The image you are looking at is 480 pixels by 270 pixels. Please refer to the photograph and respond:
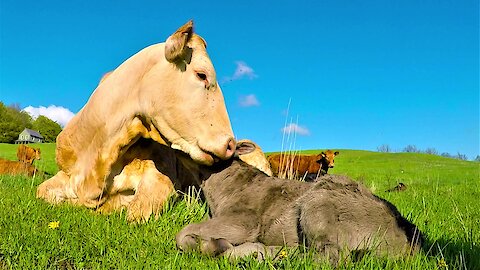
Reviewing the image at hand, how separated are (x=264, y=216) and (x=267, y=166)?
272 centimetres

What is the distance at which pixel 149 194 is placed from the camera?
19.0 feet

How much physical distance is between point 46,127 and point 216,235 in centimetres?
10762

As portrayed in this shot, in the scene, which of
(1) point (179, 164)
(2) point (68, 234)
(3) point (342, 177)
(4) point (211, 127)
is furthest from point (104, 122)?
(3) point (342, 177)

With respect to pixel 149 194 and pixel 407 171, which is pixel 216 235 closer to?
pixel 149 194

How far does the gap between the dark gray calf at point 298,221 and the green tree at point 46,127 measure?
103 metres

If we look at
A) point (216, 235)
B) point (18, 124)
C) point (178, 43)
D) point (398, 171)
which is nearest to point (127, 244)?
point (216, 235)

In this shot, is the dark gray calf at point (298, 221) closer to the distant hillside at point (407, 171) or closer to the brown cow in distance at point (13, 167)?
the distant hillside at point (407, 171)

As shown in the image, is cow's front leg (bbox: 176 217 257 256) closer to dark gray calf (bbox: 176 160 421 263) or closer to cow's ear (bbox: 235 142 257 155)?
dark gray calf (bbox: 176 160 421 263)

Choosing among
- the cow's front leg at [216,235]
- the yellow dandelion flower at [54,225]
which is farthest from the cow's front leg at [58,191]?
the cow's front leg at [216,235]

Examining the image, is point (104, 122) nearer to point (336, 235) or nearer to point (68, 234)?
point (68, 234)

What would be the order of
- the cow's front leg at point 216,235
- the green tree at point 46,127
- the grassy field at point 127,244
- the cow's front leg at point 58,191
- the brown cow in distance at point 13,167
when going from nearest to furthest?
the grassy field at point 127,244
the cow's front leg at point 216,235
the cow's front leg at point 58,191
the brown cow in distance at point 13,167
the green tree at point 46,127

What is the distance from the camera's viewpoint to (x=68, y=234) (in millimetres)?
4219

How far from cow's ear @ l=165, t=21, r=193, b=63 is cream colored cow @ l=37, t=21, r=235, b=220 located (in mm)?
11

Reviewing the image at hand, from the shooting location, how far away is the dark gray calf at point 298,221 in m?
3.72
